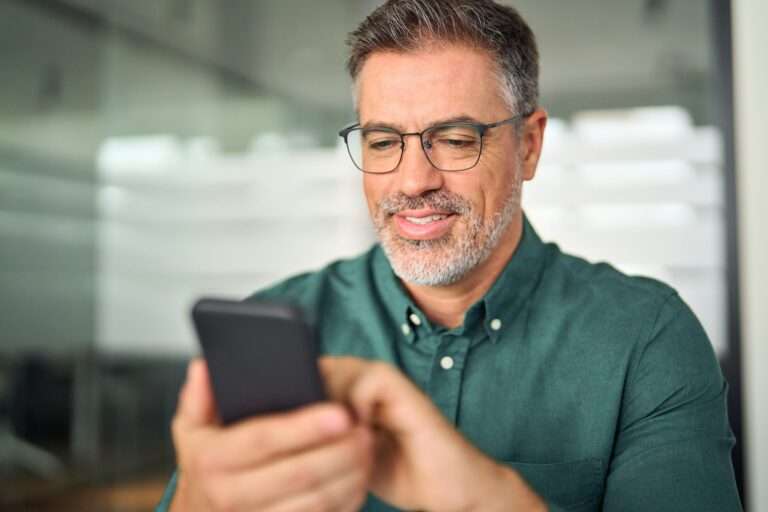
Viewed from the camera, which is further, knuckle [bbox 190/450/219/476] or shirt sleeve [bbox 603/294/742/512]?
shirt sleeve [bbox 603/294/742/512]

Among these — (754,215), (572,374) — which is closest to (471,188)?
(572,374)

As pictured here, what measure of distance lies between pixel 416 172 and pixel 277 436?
69 centimetres

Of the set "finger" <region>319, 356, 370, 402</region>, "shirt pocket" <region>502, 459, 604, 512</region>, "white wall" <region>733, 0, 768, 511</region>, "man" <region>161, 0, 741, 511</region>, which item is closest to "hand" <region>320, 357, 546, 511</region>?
"finger" <region>319, 356, 370, 402</region>

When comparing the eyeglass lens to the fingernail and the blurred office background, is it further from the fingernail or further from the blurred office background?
the blurred office background

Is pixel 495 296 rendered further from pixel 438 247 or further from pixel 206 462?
pixel 206 462

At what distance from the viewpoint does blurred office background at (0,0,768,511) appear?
3045 millimetres

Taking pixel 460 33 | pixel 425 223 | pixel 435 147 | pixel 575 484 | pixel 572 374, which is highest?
pixel 460 33

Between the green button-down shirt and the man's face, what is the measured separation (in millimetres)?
93

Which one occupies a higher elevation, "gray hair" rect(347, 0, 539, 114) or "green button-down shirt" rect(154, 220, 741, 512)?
"gray hair" rect(347, 0, 539, 114)

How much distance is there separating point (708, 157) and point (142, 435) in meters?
2.85

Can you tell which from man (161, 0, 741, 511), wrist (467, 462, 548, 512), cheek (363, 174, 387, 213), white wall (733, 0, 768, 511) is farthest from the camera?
white wall (733, 0, 768, 511)

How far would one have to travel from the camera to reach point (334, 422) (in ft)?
2.08

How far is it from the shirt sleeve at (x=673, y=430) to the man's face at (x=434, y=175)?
301 mm

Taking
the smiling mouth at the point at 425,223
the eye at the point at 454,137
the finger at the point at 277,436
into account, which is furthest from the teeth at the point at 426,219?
the finger at the point at 277,436
